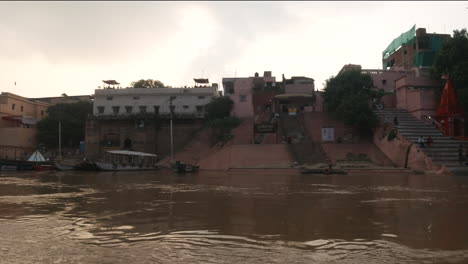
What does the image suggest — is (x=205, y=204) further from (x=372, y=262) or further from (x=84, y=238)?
(x=372, y=262)

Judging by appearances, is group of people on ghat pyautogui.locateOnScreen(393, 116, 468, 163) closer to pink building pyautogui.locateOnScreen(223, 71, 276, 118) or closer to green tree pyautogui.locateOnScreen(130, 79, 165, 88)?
pink building pyautogui.locateOnScreen(223, 71, 276, 118)

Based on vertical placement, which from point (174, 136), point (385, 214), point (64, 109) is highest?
point (64, 109)

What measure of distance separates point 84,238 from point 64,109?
201 feet

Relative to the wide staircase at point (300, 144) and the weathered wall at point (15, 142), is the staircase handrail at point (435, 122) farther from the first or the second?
the weathered wall at point (15, 142)

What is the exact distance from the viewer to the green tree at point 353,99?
40656 millimetres

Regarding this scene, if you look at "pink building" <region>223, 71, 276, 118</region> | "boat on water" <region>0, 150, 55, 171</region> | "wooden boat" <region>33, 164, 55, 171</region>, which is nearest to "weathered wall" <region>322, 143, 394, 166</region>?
"pink building" <region>223, 71, 276, 118</region>

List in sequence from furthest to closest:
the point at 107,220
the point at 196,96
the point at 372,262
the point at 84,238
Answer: the point at 196,96, the point at 107,220, the point at 84,238, the point at 372,262

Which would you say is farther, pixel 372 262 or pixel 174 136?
pixel 174 136

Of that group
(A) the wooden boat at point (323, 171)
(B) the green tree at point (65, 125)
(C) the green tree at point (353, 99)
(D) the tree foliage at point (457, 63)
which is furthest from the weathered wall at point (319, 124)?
(B) the green tree at point (65, 125)

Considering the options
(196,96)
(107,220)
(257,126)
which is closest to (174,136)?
(196,96)

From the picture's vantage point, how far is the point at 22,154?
5847 cm

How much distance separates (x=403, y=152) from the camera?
3525 centimetres

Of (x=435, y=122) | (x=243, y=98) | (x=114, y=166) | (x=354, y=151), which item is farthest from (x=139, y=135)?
(x=435, y=122)

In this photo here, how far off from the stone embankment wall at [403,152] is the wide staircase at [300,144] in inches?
238
